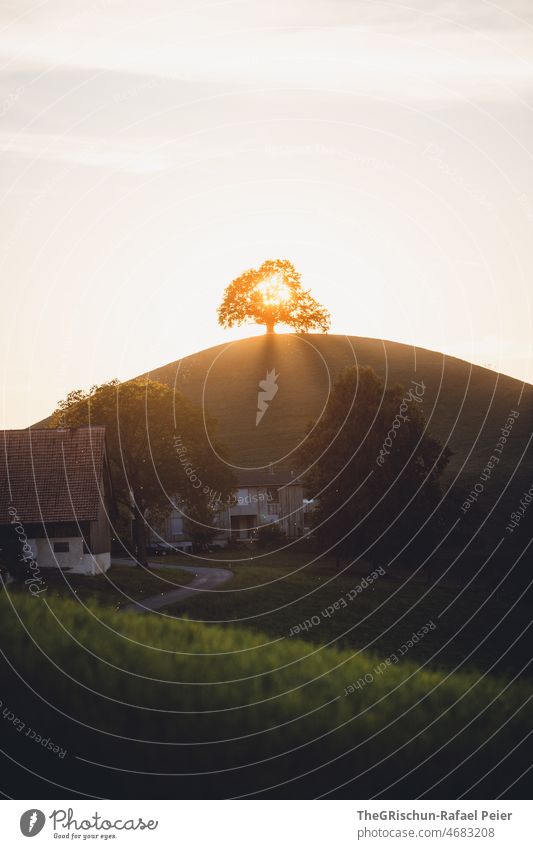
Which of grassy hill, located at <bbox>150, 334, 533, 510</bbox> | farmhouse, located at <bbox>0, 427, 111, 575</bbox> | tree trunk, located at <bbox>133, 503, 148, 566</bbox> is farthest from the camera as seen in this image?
grassy hill, located at <bbox>150, 334, 533, 510</bbox>

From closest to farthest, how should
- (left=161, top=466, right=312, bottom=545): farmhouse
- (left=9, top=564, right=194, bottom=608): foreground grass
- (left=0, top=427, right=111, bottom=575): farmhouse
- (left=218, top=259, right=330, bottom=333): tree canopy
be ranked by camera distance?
(left=9, top=564, right=194, bottom=608): foreground grass < (left=0, top=427, right=111, bottom=575): farmhouse < (left=161, top=466, right=312, bottom=545): farmhouse < (left=218, top=259, right=330, bottom=333): tree canopy

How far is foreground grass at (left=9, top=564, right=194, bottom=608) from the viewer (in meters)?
45.5

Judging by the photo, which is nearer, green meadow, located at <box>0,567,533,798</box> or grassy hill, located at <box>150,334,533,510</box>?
green meadow, located at <box>0,567,533,798</box>

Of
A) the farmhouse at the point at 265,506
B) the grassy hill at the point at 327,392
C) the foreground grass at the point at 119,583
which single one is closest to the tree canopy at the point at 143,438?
the foreground grass at the point at 119,583

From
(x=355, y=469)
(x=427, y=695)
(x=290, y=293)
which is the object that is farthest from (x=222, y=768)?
(x=290, y=293)

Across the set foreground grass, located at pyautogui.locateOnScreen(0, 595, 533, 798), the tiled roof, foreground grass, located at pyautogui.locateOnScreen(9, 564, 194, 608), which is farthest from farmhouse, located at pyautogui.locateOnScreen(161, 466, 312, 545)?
foreground grass, located at pyautogui.locateOnScreen(0, 595, 533, 798)

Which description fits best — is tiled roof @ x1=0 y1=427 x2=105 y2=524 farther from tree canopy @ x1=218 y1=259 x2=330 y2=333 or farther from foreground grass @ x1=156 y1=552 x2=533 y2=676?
tree canopy @ x1=218 y1=259 x2=330 y2=333

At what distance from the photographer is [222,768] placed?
945 cm

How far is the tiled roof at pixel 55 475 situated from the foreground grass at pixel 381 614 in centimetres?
1014

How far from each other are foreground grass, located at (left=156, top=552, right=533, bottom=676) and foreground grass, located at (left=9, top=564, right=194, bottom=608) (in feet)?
10.3

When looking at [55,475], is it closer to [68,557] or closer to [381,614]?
[68,557]

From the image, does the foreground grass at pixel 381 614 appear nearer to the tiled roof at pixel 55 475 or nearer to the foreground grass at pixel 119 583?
the foreground grass at pixel 119 583

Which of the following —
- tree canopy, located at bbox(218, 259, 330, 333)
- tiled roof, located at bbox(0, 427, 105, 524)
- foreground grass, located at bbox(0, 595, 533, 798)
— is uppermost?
tree canopy, located at bbox(218, 259, 330, 333)

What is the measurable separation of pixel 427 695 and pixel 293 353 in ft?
451
